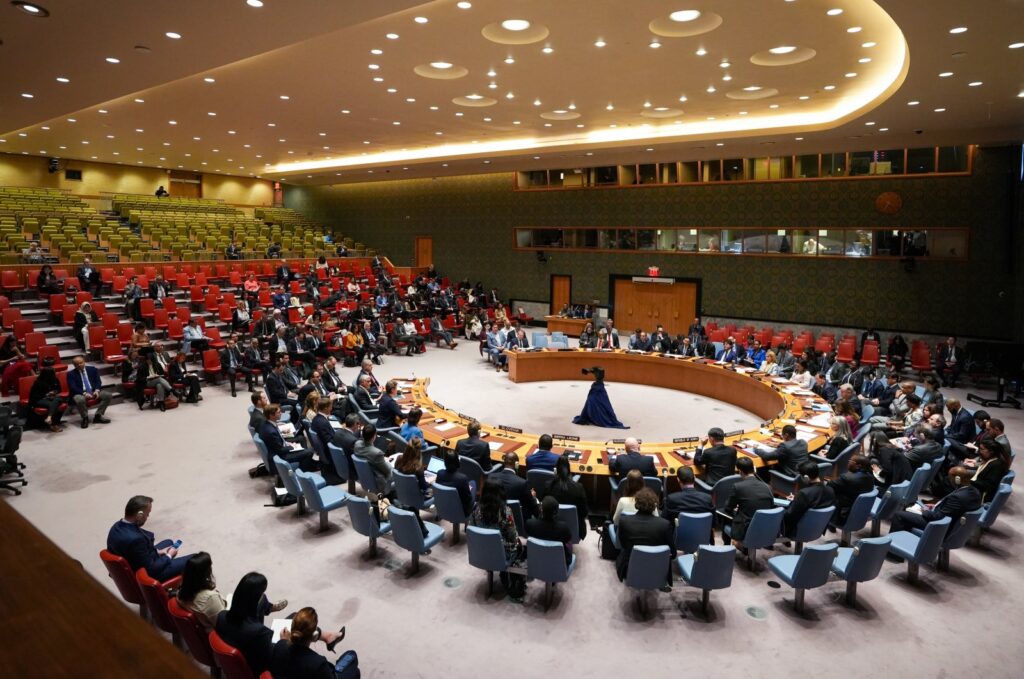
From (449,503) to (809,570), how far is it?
334 centimetres

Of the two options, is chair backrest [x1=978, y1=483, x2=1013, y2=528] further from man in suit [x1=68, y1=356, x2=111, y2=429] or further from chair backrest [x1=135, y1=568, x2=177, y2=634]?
man in suit [x1=68, y1=356, x2=111, y2=429]

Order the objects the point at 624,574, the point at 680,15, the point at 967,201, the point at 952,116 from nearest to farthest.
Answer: the point at 624,574 → the point at 680,15 → the point at 952,116 → the point at 967,201

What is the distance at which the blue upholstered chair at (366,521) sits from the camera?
5887 mm

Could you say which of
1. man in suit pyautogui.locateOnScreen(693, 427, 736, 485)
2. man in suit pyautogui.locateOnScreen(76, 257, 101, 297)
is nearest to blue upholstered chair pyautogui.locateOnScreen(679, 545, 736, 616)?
man in suit pyautogui.locateOnScreen(693, 427, 736, 485)

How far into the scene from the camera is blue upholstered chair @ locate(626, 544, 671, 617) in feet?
16.0

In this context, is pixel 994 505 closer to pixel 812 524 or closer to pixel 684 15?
pixel 812 524

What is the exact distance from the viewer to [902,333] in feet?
53.7

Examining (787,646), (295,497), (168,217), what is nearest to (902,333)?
(787,646)

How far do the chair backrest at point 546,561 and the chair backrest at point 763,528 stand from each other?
1.84 meters

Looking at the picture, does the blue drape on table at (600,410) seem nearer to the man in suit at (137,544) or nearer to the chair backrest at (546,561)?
the chair backrest at (546,561)

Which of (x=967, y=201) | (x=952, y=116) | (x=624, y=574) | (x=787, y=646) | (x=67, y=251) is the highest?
(x=952, y=116)

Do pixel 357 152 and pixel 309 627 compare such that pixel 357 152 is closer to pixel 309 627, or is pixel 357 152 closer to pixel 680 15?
pixel 680 15

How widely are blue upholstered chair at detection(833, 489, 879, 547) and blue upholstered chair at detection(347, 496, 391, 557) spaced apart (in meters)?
4.66

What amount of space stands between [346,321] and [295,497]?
35.3 ft
